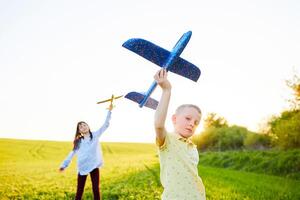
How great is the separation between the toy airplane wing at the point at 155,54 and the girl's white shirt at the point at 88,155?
4.95 meters

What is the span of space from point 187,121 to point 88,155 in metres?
5.52

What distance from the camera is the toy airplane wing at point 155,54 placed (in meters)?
4.13

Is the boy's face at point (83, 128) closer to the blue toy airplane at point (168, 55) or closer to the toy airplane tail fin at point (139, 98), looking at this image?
the toy airplane tail fin at point (139, 98)

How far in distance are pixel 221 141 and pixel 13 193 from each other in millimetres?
59775

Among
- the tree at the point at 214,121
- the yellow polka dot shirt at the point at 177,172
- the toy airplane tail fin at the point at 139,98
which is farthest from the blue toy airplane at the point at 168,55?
the tree at the point at 214,121

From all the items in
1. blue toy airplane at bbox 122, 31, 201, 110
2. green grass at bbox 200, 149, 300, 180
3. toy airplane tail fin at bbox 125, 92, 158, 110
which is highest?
blue toy airplane at bbox 122, 31, 201, 110

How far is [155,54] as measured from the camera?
425 cm

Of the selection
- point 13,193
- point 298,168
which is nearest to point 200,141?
point 298,168

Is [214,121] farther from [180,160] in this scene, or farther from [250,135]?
[180,160]

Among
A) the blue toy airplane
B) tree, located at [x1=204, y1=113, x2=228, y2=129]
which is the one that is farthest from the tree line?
the blue toy airplane

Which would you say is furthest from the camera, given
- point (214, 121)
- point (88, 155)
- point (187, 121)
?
point (214, 121)

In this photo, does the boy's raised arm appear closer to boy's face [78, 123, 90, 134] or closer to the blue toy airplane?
the blue toy airplane

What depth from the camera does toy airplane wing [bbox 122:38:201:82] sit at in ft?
13.5

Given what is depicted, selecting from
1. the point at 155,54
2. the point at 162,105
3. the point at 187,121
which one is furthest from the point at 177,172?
the point at 155,54
